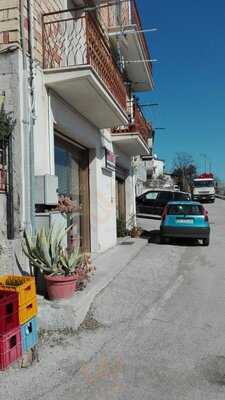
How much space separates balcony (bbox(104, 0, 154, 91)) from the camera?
14234 millimetres

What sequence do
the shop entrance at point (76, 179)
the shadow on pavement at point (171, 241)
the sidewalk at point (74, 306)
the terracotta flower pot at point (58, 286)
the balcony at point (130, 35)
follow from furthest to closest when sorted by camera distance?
the shadow on pavement at point (171, 241), the balcony at point (130, 35), the shop entrance at point (76, 179), the terracotta flower pot at point (58, 286), the sidewalk at point (74, 306)

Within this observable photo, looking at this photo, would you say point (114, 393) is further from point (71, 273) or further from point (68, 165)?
point (68, 165)

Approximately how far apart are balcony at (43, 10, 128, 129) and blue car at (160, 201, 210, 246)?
4902 mm

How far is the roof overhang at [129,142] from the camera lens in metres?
14.8

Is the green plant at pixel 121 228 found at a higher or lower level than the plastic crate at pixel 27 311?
higher

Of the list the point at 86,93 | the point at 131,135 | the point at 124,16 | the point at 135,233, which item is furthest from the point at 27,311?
the point at 124,16

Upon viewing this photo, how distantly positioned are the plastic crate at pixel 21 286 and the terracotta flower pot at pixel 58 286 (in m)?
0.79

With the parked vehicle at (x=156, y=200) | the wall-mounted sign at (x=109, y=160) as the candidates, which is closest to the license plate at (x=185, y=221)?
the wall-mounted sign at (x=109, y=160)

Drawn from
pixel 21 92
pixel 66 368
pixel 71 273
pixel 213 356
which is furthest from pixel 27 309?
pixel 21 92

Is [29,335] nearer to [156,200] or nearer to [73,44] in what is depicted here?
[73,44]

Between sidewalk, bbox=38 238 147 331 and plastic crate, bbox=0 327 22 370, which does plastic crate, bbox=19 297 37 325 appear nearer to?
plastic crate, bbox=0 327 22 370

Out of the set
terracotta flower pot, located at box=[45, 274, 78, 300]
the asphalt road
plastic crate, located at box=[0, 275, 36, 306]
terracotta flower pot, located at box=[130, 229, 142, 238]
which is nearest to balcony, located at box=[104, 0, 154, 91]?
terracotta flower pot, located at box=[130, 229, 142, 238]

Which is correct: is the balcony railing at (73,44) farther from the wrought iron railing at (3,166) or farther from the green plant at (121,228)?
the green plant at (121,228)

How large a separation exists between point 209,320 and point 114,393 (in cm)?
269
